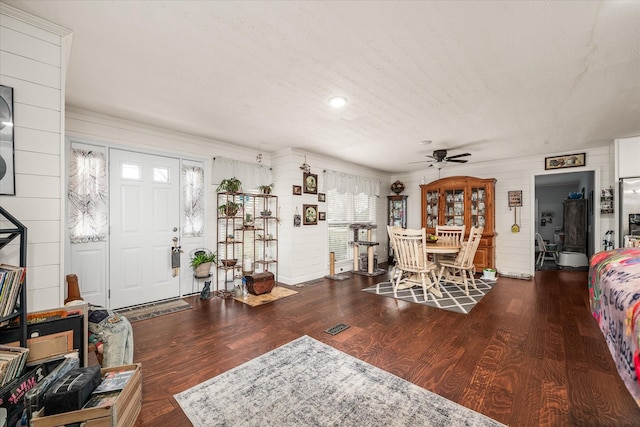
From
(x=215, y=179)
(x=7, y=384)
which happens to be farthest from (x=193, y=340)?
(x=215, y=179)

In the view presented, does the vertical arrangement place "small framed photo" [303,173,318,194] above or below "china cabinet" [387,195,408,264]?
above

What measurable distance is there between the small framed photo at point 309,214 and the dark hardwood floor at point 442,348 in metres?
1.54

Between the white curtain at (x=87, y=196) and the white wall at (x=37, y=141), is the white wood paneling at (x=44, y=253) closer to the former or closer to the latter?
the white wall at (x=37, y=141)

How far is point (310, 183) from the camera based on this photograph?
5184 millimetres

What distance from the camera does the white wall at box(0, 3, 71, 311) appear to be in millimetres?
1628

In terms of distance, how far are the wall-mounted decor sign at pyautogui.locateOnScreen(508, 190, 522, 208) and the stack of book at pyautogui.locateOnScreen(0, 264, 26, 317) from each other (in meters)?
7.03

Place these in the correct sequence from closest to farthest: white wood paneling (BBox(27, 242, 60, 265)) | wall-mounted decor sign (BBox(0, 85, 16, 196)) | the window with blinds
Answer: wall-mounted decor sign (BBox(0, 85, 16, 196)), white wood paneling (BBox(27, 242, 60, 265)), the window with blinds

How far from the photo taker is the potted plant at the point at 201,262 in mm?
3975

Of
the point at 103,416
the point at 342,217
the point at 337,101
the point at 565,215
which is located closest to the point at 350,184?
the point at 342,217

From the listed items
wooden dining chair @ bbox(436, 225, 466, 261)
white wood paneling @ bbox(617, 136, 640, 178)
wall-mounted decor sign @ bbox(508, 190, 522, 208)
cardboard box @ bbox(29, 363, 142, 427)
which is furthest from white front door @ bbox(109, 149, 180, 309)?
white wood paneling @ bbox(617, 136, 640, 178)

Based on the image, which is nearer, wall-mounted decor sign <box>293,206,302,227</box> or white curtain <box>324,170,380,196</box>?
wall-mounted decor sign <box>293,206,302,227</box>

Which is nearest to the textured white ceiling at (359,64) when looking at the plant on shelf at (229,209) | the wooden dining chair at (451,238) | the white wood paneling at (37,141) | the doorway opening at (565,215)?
the white wood paneling at (37,141)

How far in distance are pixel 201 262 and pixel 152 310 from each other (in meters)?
0.86

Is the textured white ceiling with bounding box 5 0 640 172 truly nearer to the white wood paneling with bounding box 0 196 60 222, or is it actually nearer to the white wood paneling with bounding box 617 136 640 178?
the white wood paneling with bounding box 617 136 640 178
